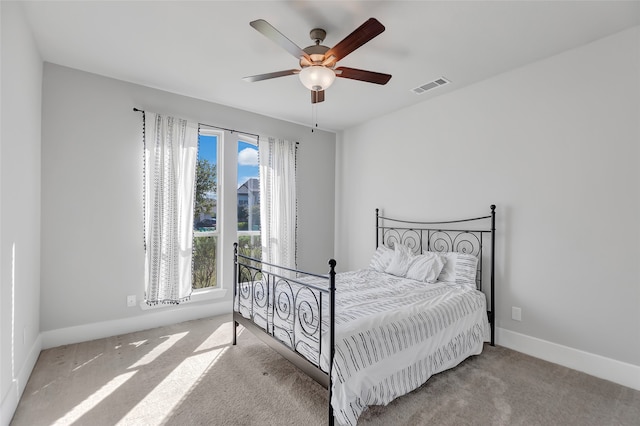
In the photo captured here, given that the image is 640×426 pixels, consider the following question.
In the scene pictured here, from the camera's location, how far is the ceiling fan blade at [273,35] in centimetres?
186

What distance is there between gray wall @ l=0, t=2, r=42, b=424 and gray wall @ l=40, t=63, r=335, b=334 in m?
0.18

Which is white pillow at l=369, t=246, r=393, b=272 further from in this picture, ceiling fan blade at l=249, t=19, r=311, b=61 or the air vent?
ceiling fan blade at l=249, t=19, r=311, b=61

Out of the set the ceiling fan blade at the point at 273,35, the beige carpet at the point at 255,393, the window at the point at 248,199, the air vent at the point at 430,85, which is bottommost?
the beige carpet at the point at 255,393

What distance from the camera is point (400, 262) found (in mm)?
3693

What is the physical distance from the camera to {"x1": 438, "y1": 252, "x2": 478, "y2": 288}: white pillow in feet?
10.4

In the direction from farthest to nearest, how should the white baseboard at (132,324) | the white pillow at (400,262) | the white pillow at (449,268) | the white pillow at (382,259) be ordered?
1. the white pillow at (382,259)
2. the white pillow at (400,262)
3. the white pillow at (449,268)
4. the white baseboard at (132,324)

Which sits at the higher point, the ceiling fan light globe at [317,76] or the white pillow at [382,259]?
the ceiling fan light globe at [317,76]

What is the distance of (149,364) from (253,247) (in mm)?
2042

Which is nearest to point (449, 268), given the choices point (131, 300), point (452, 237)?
point (452, 237)

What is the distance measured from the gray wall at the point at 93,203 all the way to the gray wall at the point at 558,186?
3.36m

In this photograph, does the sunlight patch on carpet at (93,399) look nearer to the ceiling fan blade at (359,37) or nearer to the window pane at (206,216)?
the window pane at (206,216)

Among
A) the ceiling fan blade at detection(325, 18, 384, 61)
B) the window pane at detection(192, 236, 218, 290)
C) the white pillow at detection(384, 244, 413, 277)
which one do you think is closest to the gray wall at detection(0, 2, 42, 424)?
the window pane at detection(192, 236, 218, 290)

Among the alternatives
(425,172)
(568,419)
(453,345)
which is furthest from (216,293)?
(568,419)

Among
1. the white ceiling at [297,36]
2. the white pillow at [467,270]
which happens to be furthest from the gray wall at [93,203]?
the white pillow at [467,270]
